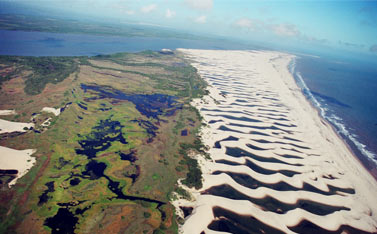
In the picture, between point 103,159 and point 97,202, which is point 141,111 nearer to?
point 103,159

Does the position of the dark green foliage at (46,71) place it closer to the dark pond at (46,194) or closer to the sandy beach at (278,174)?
the dark pond at (46,194)

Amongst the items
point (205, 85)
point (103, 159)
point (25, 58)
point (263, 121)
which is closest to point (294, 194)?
point (263, 121)

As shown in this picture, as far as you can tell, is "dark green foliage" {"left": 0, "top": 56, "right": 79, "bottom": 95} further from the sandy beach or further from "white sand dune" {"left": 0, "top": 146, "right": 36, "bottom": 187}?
the sandy beach

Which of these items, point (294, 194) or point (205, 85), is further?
point (205, 85)

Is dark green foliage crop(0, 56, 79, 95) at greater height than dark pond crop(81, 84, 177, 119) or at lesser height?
greater

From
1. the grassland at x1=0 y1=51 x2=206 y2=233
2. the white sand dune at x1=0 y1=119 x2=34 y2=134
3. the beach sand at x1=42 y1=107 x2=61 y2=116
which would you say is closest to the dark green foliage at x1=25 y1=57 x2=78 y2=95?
the grassland at x1=0 y1=51 x2=206 y2=233

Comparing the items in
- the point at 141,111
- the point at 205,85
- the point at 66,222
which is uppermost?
the point at 205,85

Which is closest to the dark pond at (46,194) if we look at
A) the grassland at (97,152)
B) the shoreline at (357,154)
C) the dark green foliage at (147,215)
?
the grassland at (97,152)
